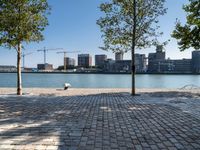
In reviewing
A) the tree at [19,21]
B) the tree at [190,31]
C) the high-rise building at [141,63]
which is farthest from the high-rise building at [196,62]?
the tree at [19,21]

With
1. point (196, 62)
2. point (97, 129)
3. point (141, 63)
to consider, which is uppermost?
point (196, 62)

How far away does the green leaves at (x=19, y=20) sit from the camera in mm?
16906

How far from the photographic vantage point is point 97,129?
8.12 m

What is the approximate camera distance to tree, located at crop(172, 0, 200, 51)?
1994 centimetres

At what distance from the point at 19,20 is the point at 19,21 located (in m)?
0.07

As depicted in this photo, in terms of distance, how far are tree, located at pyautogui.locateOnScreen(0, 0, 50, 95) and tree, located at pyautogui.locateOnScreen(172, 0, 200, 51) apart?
10082 millimetres

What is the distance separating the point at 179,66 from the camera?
16488cm

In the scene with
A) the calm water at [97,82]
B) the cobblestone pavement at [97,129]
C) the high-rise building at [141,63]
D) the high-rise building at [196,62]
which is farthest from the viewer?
the high-rise building at [141,63]

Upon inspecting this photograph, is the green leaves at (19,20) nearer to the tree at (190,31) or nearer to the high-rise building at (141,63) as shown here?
the tree at (190,31)

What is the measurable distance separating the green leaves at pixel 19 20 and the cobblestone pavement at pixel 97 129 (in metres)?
7.04

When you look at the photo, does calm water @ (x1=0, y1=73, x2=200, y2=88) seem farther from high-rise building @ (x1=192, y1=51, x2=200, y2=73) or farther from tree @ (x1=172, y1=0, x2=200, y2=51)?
high-rise building @ (x1=192, y1=51, x2=200, y2=73)

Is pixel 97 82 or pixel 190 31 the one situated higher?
pixel 190 31

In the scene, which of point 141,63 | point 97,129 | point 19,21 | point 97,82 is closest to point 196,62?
point 141,63

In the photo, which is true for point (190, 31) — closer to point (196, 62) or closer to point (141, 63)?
point (196, 62)
